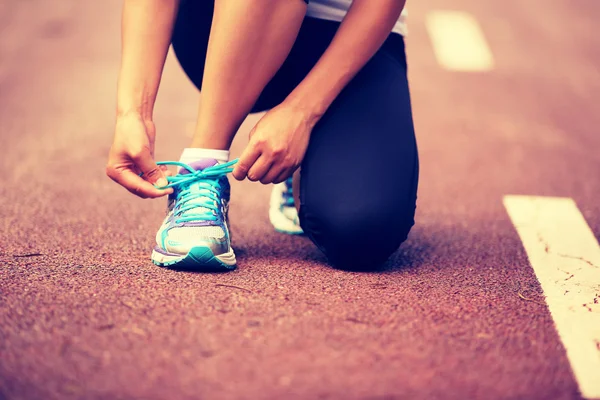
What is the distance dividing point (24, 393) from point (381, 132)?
A: 3.30 feet

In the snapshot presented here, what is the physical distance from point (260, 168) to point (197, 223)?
18cm

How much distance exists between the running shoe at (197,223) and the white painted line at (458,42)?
2.75 m

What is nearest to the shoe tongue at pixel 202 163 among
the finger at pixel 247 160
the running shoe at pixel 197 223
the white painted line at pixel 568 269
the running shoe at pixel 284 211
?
the running shoe at pixel 197 223

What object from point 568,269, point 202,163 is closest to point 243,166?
point 202,163

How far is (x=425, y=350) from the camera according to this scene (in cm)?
129

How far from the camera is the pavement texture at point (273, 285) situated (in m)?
1.17

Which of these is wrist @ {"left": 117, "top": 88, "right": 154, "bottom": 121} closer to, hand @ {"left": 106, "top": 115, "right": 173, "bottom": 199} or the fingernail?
hand @ {"left": 106, "top": 115, "right": 173, "bottom": 199}

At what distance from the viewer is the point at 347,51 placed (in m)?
1.68

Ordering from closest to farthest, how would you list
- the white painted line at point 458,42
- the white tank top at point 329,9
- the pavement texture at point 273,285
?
the pavement texture at point 273,285, the white tank top at point 329,9, the white painted line at point 458,42

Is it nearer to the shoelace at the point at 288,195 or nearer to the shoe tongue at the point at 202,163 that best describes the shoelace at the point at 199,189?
the shoe tongue at the point at 202,163

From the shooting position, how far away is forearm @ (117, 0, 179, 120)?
5.52 ft

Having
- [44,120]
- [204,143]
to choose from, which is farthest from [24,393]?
[44,120]

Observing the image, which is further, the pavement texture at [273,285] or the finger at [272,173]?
the finger at [272,173]

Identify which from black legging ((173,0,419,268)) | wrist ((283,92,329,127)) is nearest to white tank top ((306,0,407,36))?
black legging ((173,0,419,268))
